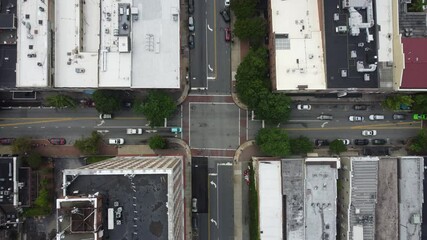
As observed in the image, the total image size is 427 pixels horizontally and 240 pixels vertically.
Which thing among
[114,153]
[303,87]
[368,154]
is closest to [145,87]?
[114,153]

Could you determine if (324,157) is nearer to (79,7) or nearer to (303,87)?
(303,87)

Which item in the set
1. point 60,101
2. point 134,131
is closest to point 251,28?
point 134,131

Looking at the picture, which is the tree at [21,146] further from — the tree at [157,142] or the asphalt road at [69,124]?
the tree at [157,142]

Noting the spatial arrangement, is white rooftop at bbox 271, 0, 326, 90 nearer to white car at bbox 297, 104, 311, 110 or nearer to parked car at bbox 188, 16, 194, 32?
white car at bbox 297, 104, 311, 110

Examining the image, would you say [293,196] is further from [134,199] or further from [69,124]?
[69,124]

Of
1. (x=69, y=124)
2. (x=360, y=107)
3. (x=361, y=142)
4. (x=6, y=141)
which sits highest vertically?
(x=360, y=107)

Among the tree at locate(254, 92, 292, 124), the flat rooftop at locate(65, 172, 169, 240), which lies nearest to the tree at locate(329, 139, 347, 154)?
the tree at locate(254, 92, 292, 124)
